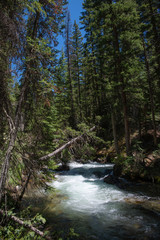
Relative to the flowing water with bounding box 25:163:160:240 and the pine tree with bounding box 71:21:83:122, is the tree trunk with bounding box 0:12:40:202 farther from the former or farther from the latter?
the pine tree with bounding box 71:21:83:122

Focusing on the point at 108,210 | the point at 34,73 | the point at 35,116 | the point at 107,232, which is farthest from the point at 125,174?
the point at 34,73

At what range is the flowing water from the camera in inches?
215

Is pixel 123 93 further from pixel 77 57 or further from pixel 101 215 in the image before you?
pixel 77 57

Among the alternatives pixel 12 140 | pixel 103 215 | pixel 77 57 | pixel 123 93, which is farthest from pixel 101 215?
pixel 77 57

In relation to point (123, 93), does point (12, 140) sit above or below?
below

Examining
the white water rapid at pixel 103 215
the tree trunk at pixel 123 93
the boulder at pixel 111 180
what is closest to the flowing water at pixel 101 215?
the white water rapid at pixel 103 215

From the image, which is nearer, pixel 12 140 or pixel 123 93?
pixel 12 140

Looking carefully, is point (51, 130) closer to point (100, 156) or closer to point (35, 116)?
point (35, 116)

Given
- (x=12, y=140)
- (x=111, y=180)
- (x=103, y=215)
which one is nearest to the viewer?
(x=12, y=140)

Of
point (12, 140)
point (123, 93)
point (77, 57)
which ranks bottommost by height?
point (12, 140)

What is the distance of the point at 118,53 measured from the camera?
1121cm

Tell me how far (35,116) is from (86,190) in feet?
27.3

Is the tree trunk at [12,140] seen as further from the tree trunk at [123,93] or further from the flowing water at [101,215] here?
the tree trunk at [123,93]

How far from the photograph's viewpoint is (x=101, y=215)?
6.93 m
